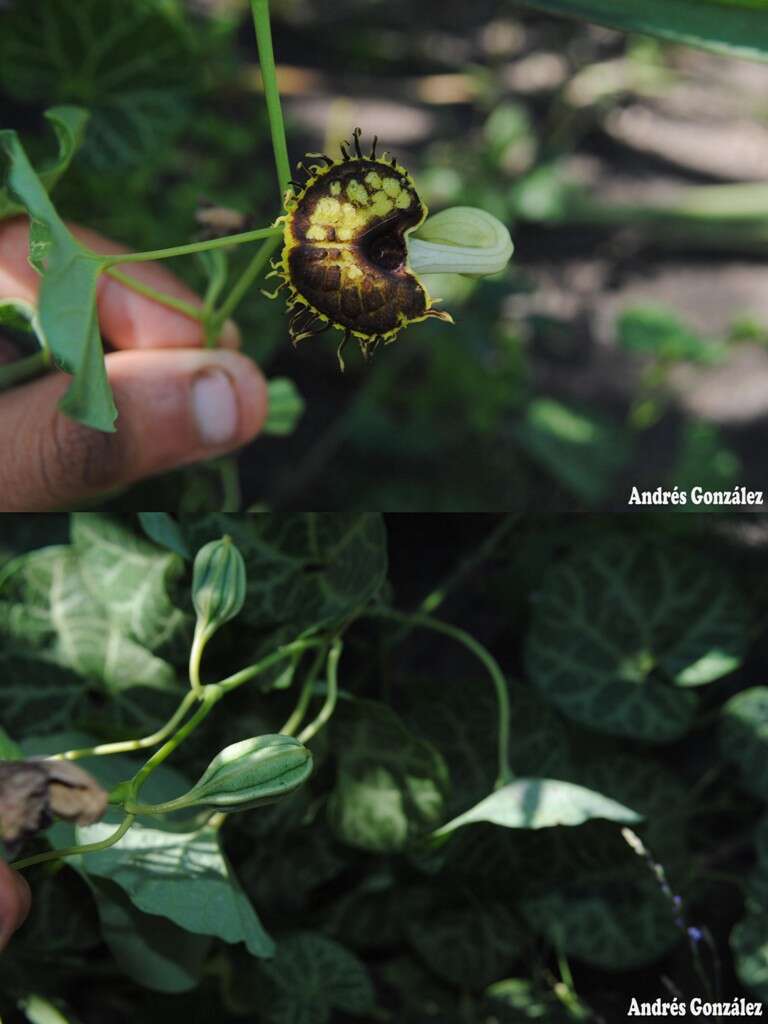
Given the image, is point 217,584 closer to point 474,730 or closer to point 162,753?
point 162,753

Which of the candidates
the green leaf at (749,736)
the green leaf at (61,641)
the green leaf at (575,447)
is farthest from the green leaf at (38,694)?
the green leaf at (575,447)

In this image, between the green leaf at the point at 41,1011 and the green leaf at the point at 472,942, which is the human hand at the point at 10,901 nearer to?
the green leaf at the point at 41,1011

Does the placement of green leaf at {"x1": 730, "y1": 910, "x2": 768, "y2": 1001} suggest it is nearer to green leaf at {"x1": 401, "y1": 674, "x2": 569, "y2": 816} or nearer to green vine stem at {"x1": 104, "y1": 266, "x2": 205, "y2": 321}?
green leaf at {"x1": 401, "y1": 674, "x2": 569, "y2": 816}

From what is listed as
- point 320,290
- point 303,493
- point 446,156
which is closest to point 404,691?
point 320,290

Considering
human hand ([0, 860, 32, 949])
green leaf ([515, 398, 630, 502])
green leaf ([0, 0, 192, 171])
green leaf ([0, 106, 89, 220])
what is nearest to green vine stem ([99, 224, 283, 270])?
green leaf ([0, 106, 89, 220])

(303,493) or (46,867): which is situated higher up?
(46,867)

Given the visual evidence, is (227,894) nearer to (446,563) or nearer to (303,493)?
(446,563)

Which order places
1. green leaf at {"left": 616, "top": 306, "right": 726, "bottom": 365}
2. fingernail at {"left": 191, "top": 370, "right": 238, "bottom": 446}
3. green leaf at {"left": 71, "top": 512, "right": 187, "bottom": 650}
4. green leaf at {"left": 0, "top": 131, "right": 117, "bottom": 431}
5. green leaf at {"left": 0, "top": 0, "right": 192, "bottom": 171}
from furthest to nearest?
green leaf at {"left": 616, "top": 306, "right": 726, "bottom": 365} < green leaf at {"left": 0, "top": 0, "right": 192, "bottom": 171} < fingernail at {"left": 191, "top": 370, "right": 238, "bottom": 446} < green leaf at {"left": 71, "top": 512, "right": 187, "bottom": 650} < green leaf at {"left": 0, "top": 131, "right": 117, "bottom": 431}
